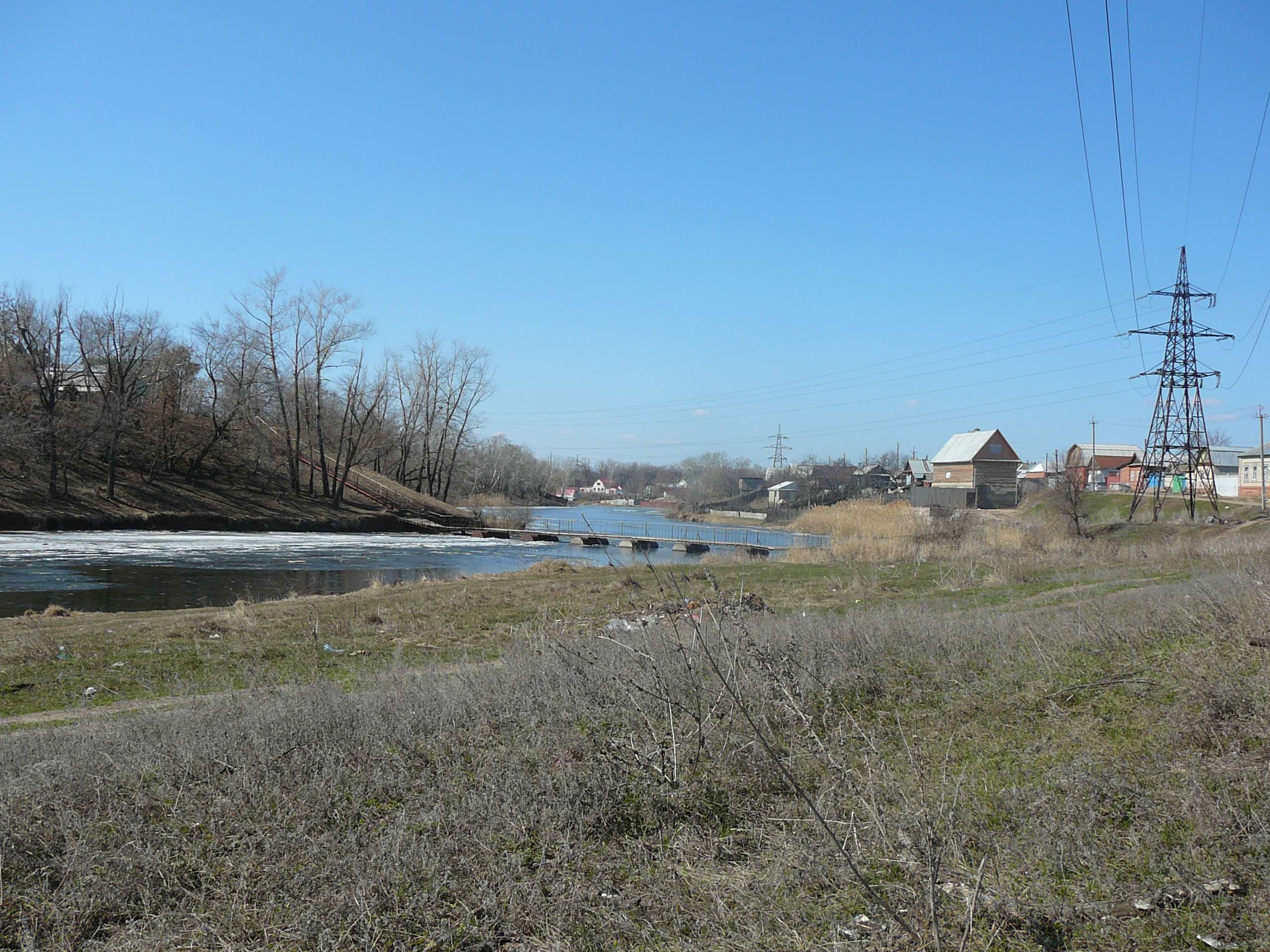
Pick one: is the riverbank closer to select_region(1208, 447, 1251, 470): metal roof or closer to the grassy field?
the grassy field

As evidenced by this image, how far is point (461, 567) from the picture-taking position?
3638cm

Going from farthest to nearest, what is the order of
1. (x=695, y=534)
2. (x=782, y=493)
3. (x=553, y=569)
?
(x=782, y=493) < (x=695, y=534) < (x=553, y=569)

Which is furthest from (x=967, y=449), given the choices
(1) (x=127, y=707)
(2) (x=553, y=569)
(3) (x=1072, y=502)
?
(1) (x=127, y=707)

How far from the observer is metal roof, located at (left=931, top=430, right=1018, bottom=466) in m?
74.5

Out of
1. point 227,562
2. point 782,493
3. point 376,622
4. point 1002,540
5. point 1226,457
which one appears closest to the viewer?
point 376,622

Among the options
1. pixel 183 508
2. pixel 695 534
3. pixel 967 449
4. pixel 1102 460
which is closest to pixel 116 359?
pixel 183 508

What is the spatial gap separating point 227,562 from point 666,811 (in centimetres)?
3326

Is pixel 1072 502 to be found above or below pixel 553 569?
above

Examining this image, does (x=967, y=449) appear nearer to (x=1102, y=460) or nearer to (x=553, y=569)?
(x=1102, y=460)

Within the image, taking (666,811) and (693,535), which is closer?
(666,811)

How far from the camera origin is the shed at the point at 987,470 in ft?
236

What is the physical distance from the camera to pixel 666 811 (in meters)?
4.65

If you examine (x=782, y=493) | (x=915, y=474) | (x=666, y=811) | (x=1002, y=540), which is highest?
(x=915, y=474)

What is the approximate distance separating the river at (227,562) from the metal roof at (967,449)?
29948 mm
